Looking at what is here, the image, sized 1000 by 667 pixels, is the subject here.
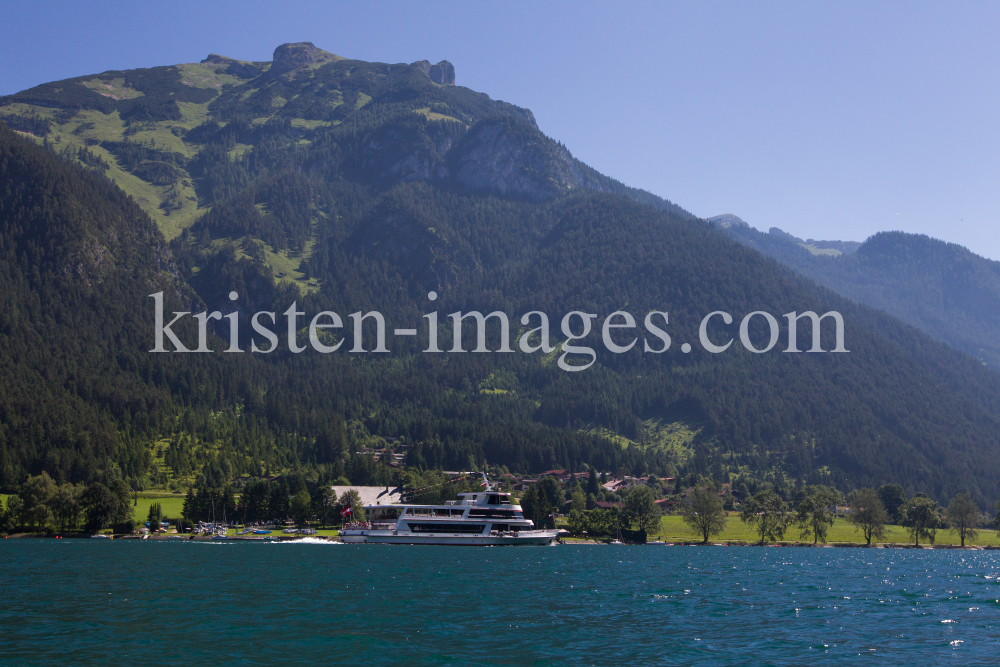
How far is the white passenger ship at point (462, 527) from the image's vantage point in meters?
141

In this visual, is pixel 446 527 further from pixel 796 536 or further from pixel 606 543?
pixel 796 536

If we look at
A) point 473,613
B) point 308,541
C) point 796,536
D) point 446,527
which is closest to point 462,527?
point 446,527

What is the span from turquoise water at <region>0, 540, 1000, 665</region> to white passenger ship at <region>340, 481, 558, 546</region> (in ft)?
138

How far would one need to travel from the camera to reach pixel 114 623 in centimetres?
4862

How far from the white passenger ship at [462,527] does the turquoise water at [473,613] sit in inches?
1658

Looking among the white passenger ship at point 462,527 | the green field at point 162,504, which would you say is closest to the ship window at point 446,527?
the white passenger ship at point 462,527

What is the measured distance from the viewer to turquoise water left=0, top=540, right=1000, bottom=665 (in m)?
42.6

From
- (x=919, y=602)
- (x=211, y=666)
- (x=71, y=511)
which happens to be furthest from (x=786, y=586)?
(x=71, y=511)

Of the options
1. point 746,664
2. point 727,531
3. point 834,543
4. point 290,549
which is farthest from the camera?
point 727,531

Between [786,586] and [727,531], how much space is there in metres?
106

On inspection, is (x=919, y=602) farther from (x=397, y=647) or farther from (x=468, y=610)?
(x=397, y=647)

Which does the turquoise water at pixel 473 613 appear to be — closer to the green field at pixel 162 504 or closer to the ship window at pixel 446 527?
the ship window at pixel 446 527

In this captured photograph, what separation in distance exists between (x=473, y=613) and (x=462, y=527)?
8694 cm

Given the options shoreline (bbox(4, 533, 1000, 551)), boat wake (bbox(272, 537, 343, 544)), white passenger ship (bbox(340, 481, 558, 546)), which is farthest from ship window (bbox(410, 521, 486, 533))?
boat wake (bbox(272, 537, 343, 544))
